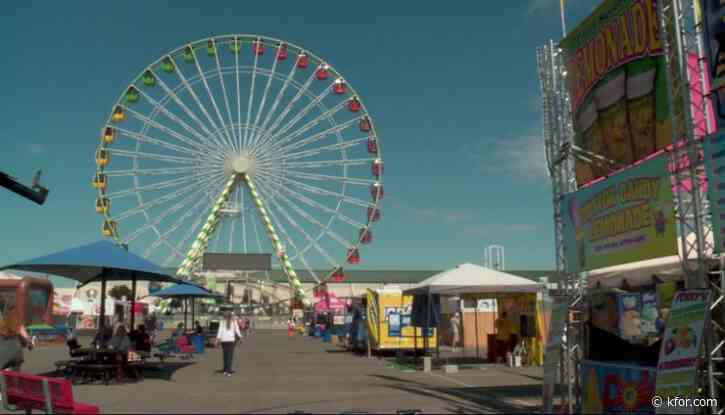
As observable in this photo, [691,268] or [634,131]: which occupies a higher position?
[634,131]

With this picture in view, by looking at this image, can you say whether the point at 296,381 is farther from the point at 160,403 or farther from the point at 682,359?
the point at 682,359

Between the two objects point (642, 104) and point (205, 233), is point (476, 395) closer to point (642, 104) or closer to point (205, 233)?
point (642, 104)

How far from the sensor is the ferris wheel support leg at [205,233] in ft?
119

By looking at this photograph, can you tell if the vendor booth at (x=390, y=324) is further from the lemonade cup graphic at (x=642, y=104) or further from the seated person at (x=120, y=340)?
the lemonade cup graphic at (x=642, y=104)

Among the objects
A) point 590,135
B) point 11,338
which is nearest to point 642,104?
point 590,135

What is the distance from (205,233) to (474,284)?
2720 centimetres

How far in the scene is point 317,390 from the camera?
1153cm

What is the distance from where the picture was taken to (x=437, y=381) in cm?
1303

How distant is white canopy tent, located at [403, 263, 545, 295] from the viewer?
49.8 feet

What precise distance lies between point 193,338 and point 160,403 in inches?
512

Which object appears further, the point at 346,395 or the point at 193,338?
the point at 193,338

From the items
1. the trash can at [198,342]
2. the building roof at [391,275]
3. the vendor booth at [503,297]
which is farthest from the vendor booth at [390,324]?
the building roof at [391,275]

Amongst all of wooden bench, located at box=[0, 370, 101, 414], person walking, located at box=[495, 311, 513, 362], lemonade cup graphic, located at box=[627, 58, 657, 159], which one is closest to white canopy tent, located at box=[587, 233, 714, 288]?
lemonade cup graphic, located at box=[627, 58, 657, 159]

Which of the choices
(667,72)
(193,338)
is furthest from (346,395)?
(193,338)
